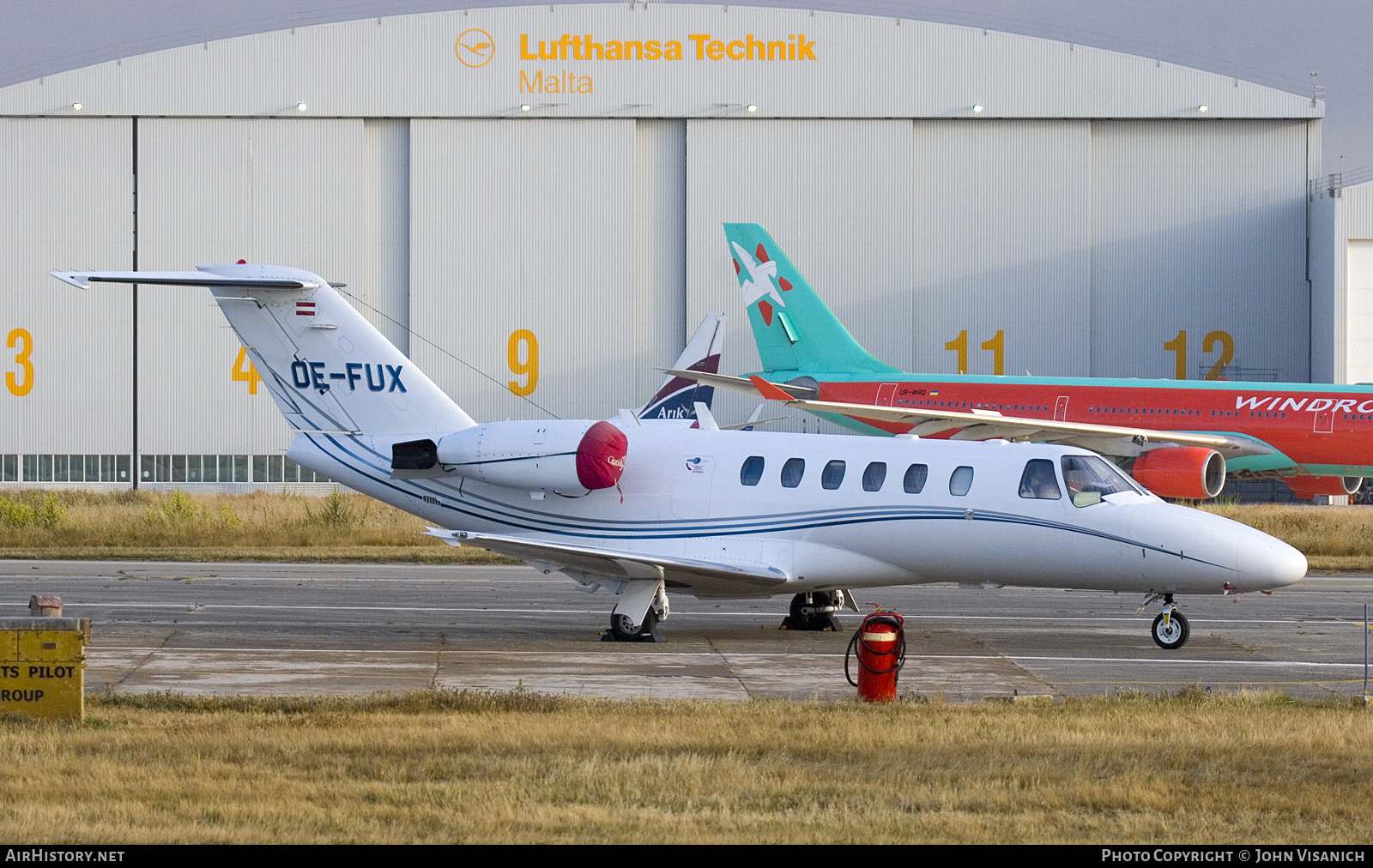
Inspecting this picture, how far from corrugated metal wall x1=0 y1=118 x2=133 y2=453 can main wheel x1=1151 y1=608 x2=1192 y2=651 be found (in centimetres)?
4512

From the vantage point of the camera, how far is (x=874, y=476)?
56.5ft

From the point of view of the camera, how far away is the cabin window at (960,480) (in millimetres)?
16875

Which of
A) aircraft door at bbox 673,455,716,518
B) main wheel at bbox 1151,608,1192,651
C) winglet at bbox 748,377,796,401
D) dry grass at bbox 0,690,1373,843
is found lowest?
main wheel at bbox 1151,608,1192,651

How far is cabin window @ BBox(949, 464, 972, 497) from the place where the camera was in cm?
1688

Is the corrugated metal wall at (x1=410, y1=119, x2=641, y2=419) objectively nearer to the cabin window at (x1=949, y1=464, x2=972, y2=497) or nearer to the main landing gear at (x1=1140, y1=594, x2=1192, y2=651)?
the cabin window at (x1=949, y1=464, x2=972, y2=497)

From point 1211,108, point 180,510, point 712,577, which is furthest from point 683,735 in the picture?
point 1211,108

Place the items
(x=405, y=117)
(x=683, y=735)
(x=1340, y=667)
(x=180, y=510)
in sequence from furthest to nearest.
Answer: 1. (x=405, y=117)
2. (x=180, y=510)
3. (x=1340, y=667)
4. (x=683, y=735)

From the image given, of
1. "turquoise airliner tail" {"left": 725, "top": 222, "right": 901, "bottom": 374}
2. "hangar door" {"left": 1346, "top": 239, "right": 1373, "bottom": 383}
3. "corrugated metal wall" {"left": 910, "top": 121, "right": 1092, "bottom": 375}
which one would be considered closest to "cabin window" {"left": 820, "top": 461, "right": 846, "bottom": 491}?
"turquoise airliner tail" {"left": 725, "top": 222, "right": 901, "bottom": 374}

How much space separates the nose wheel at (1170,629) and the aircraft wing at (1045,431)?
59.7 ft

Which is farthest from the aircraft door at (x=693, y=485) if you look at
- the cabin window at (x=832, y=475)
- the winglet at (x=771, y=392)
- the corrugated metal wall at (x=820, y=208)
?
the corrugated metal wall at (x=820, y=208)

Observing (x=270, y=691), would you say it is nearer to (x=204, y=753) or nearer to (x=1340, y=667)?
(x=204, y=753)

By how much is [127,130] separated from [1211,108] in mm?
39160

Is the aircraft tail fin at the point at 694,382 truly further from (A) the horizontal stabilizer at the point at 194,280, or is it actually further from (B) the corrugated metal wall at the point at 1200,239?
(B) the corrugated metal wall at the point at 1200,239
